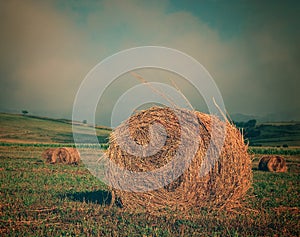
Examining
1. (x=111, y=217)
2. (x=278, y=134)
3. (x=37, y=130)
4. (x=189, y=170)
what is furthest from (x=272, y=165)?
(x=37, y=130)

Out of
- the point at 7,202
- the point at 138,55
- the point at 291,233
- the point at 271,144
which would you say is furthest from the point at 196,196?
the point at 271,144

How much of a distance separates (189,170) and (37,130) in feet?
187

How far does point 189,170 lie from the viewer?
798cm

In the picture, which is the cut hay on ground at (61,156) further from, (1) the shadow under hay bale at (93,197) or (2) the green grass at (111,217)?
(1) the shadow under hay bale at (93,197)

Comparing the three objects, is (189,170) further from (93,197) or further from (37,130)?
(37,130)

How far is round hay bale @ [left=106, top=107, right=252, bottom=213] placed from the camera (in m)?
7.98

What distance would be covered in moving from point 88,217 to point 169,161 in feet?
7.03

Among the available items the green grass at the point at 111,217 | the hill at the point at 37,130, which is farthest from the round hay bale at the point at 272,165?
the hill at the point at 37,130

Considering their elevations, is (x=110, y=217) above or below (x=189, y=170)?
below

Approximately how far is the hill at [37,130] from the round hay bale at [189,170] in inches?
1848

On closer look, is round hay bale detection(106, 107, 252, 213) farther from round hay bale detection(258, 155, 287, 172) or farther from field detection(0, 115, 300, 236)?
round hay bale detection(258, 155, 287, 172)

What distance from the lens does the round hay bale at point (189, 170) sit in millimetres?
7980

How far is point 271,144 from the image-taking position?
47.0m

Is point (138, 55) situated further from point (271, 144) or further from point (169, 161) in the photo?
point (271, 144)
